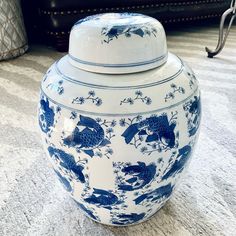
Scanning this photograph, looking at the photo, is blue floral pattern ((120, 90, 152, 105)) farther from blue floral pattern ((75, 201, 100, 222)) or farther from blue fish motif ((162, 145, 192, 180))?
blue floral pattern ((75, 201, 100, 222))

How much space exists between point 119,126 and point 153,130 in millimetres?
46

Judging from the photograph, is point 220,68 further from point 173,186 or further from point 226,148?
point 173,186

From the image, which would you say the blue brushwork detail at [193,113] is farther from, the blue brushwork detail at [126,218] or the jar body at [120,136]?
the blue brushwork detail at [126,218]

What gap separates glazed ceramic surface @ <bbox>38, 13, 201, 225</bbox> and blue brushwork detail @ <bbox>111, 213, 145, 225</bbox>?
0.18 feet

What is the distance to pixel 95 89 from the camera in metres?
0.46

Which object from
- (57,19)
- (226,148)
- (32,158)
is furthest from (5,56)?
(226,148)

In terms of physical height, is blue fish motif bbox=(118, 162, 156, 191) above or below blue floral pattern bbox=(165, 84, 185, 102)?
below

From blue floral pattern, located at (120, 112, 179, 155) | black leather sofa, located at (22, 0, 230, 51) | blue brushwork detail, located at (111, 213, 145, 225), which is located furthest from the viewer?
black leather sofa, located at (22, 0, 230, 51)

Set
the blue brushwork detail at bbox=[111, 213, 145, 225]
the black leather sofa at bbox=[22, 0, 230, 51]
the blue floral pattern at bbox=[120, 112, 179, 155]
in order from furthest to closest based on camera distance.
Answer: the black leather sofa at bbox=[22, 0, 230, 51]
the blue brushwork detail at bbox=[111, 213, 145, 225]
the blue floral pattern at bbox=[120, 112, 179, 155]

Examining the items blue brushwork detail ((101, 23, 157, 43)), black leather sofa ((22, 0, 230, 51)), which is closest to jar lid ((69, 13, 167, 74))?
blue brushwork detail ((101, 23, 157, 43))

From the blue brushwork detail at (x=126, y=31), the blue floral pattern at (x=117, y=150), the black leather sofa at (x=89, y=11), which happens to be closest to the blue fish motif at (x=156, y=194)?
the blue floral pattern at (x=117, y=150)

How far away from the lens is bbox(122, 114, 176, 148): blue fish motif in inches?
17.6

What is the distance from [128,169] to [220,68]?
39.0 inches

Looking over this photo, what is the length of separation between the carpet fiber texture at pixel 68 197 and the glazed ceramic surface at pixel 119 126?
145 mm
